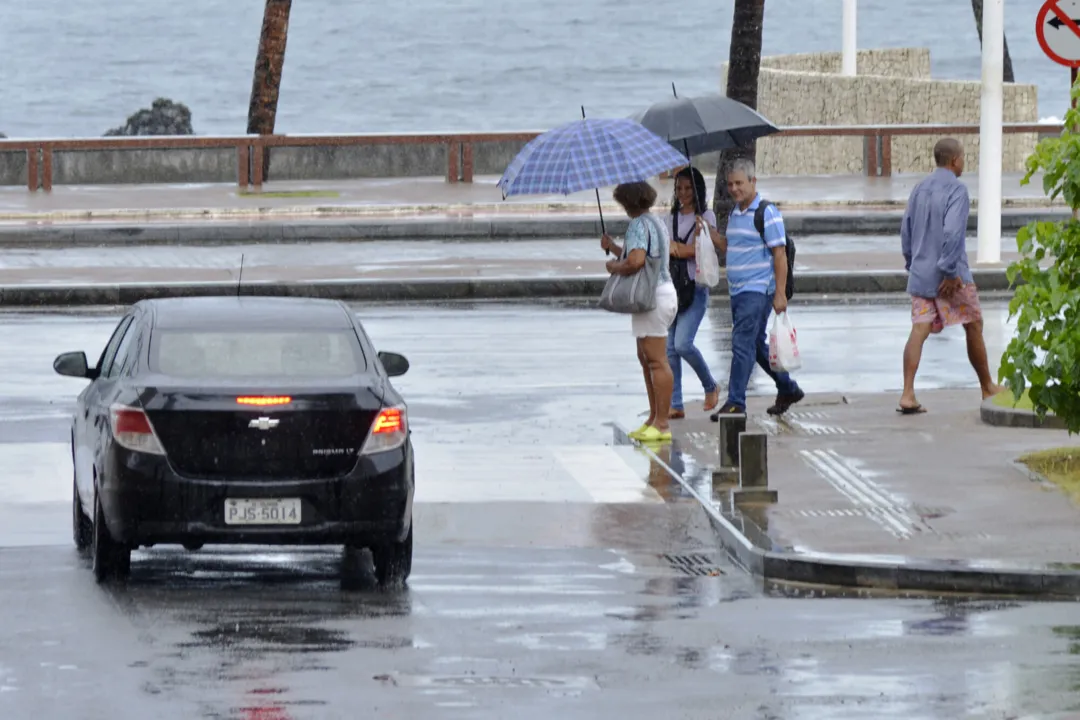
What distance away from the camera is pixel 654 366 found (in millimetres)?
14805

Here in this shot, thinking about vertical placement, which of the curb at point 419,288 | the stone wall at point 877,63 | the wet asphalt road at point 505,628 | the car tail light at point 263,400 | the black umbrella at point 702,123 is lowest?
the wet asphalt road at point 505,628

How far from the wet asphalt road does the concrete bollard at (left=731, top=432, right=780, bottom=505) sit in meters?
0.30

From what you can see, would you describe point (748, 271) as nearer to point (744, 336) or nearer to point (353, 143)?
point (744, 336)

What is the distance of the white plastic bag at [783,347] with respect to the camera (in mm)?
15133

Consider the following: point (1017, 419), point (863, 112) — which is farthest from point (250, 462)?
point (863, 112)

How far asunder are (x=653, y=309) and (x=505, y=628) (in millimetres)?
5272

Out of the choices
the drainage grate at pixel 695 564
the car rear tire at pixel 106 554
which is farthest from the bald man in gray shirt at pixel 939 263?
the car rear tire at pixel 106 554

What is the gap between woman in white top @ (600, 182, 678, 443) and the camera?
14656 mm

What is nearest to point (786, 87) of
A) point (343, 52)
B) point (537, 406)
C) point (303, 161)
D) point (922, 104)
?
point (922, 104)

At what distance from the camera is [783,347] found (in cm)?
1514

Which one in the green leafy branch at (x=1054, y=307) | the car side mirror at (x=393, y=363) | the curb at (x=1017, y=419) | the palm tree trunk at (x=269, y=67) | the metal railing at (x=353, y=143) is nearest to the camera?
the car side mirror at (x=393, y=363)

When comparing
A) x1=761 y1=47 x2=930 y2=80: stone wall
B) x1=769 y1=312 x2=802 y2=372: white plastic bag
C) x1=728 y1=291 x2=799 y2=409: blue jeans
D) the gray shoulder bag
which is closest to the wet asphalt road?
the gray shoulder bag

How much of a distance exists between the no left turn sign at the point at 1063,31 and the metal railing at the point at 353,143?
63.3 feet

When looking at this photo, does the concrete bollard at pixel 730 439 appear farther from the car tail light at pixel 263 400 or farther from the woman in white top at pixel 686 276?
the car tail light at pixel 263 400
